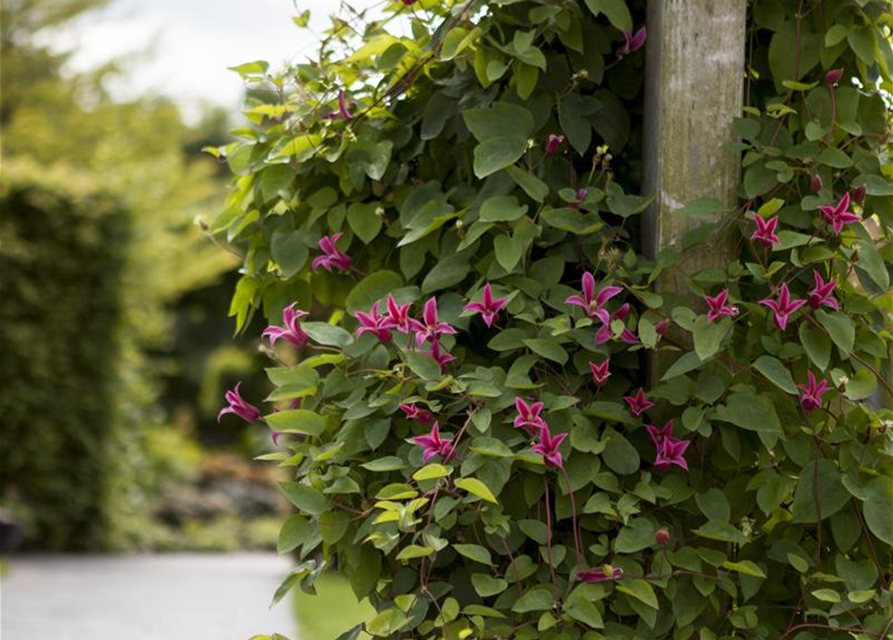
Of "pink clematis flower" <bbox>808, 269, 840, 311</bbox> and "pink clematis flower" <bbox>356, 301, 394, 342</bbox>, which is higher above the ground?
"pink clematis flower" <bbox>356, 301, 394, 342</bbox>

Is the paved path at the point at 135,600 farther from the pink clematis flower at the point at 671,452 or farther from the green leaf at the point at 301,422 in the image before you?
the pink clematis flower at the point at 671,452

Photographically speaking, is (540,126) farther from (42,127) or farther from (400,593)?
(42,127)

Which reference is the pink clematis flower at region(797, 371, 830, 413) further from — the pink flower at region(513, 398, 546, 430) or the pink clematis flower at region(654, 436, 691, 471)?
the pink flower at region(513, 398, 546, 430)

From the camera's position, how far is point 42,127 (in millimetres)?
16609

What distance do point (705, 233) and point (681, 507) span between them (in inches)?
16.5

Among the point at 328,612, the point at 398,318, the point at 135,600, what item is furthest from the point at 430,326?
the point at 135,600

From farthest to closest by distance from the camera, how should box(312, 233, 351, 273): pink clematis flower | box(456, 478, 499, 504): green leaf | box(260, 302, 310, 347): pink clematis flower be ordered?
box(312, 233, 351, 273): pink clematis flower
box(260, 302, 310, 347): pink clematis flower
box(456, 478, 499, 504): green leaf

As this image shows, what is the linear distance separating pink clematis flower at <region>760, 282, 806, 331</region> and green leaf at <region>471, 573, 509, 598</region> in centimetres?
56

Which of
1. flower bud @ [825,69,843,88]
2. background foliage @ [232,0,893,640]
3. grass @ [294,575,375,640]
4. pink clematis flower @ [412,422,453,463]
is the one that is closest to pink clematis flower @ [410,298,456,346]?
background foliage @ [232,0,893,640]

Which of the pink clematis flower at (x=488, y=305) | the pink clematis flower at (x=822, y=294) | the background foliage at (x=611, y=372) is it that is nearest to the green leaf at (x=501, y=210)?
the background foliage at (x=611, y=372)

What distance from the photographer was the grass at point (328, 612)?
18.0ft

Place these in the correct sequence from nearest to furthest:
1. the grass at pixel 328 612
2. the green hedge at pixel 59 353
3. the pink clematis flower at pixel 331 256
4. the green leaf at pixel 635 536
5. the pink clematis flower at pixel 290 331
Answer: the green leaf at pixel 635 536 < the pink clematis flower at pixel 290 331 < the pink clematis flower at pixel 331 256 < the grass at pixel 328 612 < the green hedge at pixel 59 353

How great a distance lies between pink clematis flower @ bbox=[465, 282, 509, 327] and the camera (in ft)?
5.68

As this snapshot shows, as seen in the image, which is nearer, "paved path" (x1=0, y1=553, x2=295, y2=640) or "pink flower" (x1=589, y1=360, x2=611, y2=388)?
"pink flower" (x1=589, y1=360, x2=611, y2=388)
